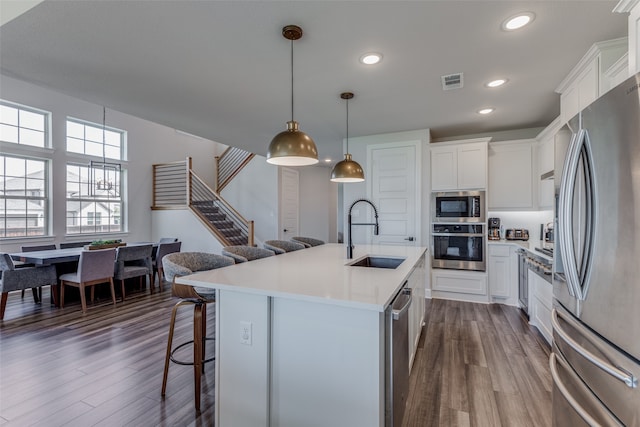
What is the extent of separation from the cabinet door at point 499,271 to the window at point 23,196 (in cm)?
788

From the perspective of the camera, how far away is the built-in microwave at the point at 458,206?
4238 mm

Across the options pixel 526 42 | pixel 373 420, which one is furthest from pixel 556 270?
pixel 526 42

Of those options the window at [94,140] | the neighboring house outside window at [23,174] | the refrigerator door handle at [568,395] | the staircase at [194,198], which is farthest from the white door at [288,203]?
the refrigerator door handle at [568,395]

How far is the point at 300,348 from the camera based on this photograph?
1.56m

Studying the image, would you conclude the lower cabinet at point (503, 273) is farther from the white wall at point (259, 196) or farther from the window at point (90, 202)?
the window at point (90, 202)

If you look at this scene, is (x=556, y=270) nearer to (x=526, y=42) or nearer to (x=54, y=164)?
(x=526, y=42)

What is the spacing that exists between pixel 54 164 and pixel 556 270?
7774mm

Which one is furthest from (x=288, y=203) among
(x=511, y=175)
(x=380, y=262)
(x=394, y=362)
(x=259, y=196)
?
(x=394, y=362)

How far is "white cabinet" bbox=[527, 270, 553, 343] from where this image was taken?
9.39 ft

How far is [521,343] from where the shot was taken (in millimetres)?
2982

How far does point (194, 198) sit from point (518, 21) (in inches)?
281

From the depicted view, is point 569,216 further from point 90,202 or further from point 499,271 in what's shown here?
point 90,202

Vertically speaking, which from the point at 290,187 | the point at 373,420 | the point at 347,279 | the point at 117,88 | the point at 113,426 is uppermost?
the point at 117,88

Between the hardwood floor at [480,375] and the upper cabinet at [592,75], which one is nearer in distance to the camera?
the hardwood floor at [480,375]
